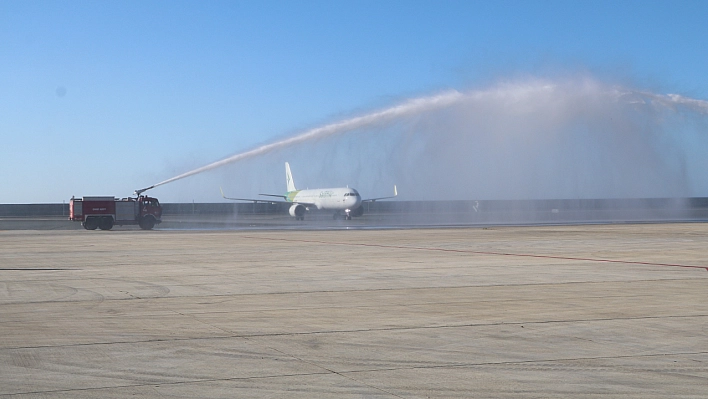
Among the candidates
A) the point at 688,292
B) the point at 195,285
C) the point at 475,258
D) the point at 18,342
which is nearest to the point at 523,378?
the point at 18,342

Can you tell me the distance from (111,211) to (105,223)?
0.98 meters

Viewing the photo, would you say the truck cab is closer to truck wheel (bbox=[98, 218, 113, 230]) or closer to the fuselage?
truck wheel (bbox=[98, 218, 113, 230])

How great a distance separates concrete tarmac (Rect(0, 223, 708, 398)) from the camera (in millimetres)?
7969

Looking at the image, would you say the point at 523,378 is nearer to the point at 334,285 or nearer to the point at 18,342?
the point at 18,342

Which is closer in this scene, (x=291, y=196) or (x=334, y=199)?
(x=334, y=199)

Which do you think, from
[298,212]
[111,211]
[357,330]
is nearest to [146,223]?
[111,211]

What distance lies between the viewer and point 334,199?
265ft

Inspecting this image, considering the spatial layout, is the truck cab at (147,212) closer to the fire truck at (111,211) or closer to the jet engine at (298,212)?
the fire truck at (111,211)

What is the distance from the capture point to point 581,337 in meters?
10.6

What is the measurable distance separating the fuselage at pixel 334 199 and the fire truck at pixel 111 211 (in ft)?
82.0

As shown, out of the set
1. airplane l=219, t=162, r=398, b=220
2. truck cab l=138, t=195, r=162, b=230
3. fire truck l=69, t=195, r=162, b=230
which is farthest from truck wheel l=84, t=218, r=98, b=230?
airplane l=219, t=162, r=398, b=220

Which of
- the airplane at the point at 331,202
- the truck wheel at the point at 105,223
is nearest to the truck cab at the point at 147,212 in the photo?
the truck wheel at the point at 105,223

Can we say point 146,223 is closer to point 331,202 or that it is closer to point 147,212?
point 147,212

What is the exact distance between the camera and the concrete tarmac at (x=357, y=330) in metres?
7.97
